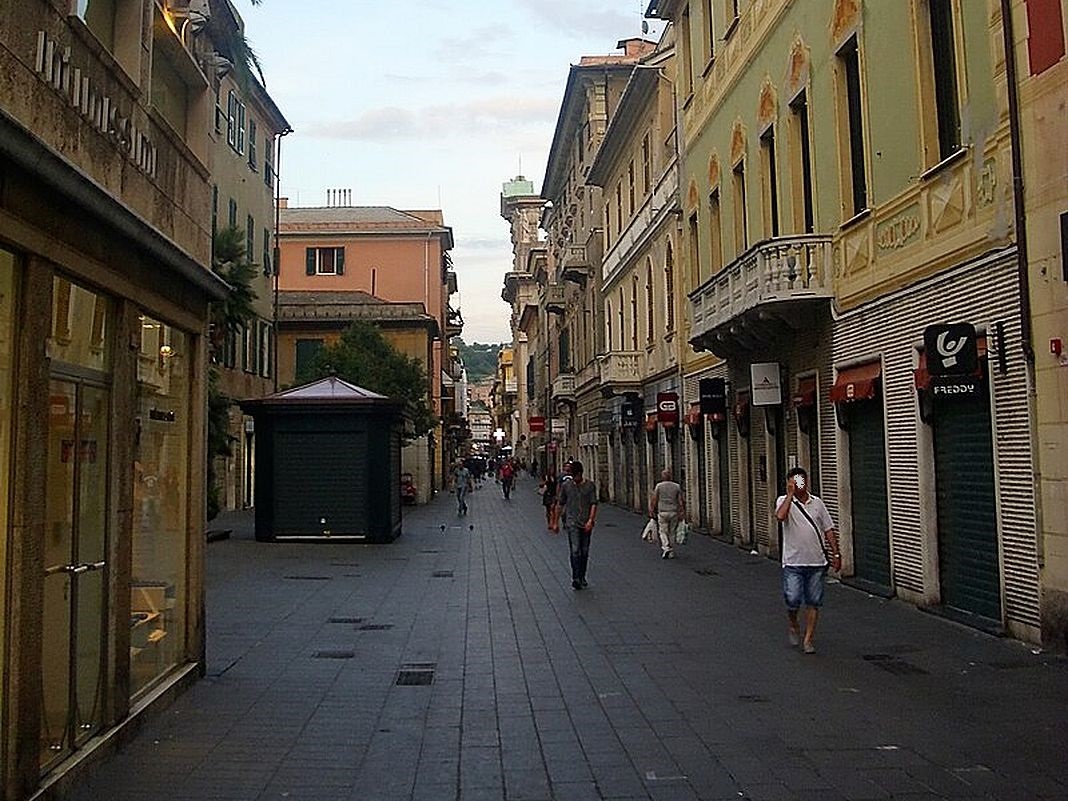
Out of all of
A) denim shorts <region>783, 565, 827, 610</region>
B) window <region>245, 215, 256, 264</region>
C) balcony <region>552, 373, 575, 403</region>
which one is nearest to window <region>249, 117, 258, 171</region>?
window <region>245, 215, 256, 264</region>

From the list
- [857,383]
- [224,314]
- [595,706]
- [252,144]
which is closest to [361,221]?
[252,144]

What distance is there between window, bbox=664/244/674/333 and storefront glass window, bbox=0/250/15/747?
24.3 metres

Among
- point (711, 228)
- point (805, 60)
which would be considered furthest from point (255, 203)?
point (805, 60)

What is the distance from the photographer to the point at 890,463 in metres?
14.3

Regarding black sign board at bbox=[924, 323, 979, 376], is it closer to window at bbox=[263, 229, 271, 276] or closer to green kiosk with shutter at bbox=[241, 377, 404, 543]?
green kiosk with shutter at bbox=[241, 377, 404, 543]

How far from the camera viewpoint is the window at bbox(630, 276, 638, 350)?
1401 inches

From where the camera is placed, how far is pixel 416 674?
9.83 meters

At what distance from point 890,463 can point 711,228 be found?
37.1 feet

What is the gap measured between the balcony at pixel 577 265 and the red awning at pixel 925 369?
3382 centimetres

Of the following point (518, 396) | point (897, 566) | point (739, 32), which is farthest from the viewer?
point (518, 396)

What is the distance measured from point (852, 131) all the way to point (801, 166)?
7.71 feet

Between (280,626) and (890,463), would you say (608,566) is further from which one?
(280,626)

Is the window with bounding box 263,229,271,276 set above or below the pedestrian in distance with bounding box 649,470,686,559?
above

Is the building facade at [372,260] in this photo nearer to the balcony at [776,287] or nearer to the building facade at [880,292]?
the building facade at [880,292]
